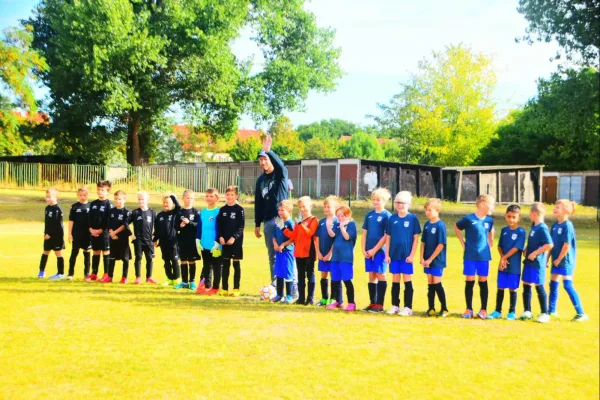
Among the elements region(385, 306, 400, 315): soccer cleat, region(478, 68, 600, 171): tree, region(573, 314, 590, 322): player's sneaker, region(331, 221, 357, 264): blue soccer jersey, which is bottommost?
region(385, 306, 400, 315): soccer cleat

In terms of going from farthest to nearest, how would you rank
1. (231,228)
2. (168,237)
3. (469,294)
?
(168,237)
(231,228)
(469,294)

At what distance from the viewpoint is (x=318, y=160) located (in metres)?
15.2

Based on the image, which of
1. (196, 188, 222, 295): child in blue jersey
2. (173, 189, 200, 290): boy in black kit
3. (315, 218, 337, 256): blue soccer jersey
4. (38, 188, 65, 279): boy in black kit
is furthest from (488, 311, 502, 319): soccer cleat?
(38, 188, 65, 279): boy in black kit

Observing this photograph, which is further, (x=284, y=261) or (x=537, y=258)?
(x=284, y=261)

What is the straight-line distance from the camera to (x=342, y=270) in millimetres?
4422

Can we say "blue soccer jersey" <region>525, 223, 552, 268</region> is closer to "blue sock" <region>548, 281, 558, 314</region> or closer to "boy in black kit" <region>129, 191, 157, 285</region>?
"blue sock" <region>548, 281, 558, 314</region>

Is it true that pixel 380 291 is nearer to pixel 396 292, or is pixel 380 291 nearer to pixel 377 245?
pixel 396 292

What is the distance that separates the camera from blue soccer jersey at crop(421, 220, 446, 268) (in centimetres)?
404

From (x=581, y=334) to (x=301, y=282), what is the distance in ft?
6.86

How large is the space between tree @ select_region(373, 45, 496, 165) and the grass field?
127cm

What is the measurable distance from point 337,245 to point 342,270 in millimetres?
192

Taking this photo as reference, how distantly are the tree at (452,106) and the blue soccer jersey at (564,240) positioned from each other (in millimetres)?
902

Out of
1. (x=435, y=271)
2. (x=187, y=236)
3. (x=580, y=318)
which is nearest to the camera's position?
(x=580, y=318)

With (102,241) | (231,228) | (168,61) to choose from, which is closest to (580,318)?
(231,228)
